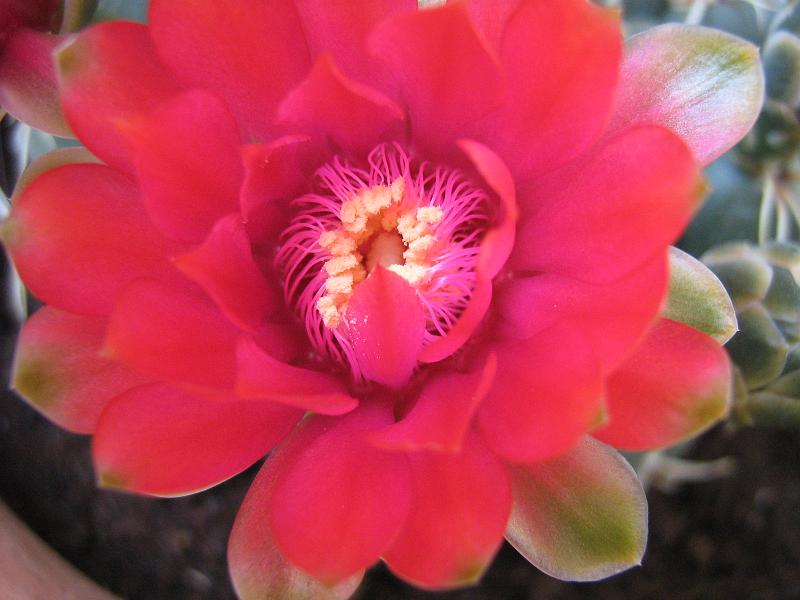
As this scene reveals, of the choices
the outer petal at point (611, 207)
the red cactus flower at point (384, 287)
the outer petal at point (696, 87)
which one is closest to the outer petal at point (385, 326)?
the red cactus flower at point (384, 287)

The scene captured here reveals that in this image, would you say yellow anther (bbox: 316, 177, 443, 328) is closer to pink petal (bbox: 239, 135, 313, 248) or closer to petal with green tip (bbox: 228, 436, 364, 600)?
pink petal (bbox: 239, 135, 313, 248)

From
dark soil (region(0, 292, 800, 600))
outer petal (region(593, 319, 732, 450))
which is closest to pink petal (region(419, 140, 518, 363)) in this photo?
outer petal (region(593, 319, 732, 450))

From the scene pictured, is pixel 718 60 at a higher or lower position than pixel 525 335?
higher

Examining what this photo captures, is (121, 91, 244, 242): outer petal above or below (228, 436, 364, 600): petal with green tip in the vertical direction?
above

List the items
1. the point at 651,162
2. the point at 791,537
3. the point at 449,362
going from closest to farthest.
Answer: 1. the point at 651,162
2. the point at 449,362
3. the point at 791,537

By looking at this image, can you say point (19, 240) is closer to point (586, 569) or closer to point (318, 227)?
point (318, 227)

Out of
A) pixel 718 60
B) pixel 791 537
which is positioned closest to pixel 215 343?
pixel 718 60
